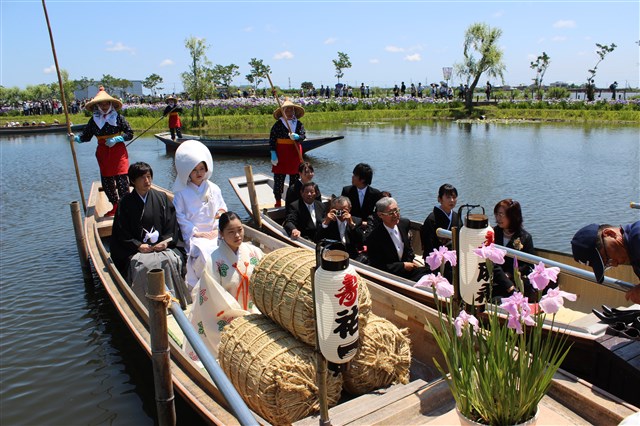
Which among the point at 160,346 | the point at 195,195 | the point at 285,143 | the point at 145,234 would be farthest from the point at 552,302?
the point at 285,143

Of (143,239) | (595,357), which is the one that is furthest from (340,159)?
(595,357)

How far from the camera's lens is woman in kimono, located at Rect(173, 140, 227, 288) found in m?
5.14

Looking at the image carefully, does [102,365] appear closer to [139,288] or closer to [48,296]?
[139,288]

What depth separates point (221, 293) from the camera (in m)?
3.69

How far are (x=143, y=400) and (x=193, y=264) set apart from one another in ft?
4.25

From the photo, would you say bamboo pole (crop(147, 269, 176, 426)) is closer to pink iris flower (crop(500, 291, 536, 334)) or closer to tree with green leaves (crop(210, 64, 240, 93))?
pink iris flower (crop(500, 291, 536, 334))

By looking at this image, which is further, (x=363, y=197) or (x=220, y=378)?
(x=363, y=197)

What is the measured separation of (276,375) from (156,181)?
519 inches

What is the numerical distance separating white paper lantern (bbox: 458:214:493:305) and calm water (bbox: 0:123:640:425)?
8.39 feet

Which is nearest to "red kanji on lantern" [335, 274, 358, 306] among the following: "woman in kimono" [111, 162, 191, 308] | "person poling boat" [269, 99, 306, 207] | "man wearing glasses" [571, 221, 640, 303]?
"man wearing glasses" [571, 221, 640, 303]

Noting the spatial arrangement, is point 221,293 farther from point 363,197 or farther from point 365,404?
point 363,197

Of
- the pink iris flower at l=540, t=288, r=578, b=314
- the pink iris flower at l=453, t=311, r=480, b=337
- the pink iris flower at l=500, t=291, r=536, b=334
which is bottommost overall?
the pink iris flower at l=453, t=311, r=480, b=337

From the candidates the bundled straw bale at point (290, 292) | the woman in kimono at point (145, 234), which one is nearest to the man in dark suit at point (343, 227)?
the woman in kimono at point (145, 234)

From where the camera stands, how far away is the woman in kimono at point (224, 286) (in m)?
3.71
